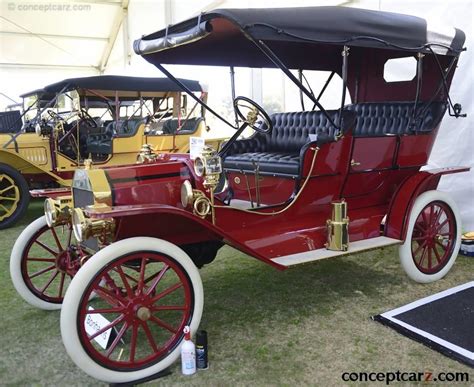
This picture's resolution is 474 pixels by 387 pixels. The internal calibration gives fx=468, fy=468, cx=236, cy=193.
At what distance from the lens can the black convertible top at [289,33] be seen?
2289 millimetres

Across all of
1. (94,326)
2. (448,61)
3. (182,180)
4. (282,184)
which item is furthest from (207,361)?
(448,61)

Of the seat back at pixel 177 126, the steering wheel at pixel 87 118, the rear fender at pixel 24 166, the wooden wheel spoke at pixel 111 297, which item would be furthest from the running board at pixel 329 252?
the steering wheel at pixel 87 118

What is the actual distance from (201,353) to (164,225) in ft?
2.18

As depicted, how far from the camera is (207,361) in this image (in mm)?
2209

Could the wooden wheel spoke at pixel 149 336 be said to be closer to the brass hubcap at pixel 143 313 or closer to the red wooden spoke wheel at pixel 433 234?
the brass hubcap at pixel 143 313

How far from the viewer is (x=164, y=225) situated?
2.43 m

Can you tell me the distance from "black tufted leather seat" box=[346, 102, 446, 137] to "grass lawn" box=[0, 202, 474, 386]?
1031 mm

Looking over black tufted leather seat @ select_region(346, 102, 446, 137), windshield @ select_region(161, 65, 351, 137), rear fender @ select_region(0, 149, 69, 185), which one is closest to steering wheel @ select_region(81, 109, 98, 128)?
rear fender @ select_region(0, 149, 69, 185)

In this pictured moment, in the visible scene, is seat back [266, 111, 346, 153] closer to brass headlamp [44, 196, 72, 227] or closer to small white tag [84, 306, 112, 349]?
brass headlamp [44, 196, 72, 227]

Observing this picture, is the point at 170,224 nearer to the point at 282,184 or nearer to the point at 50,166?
the point at 282,184

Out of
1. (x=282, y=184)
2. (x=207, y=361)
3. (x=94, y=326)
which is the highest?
(x=282, y=184)

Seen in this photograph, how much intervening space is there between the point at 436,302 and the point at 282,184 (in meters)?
1.17

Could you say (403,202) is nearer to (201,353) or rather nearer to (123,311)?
(201,353)

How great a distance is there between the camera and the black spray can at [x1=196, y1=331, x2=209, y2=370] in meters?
2.17
